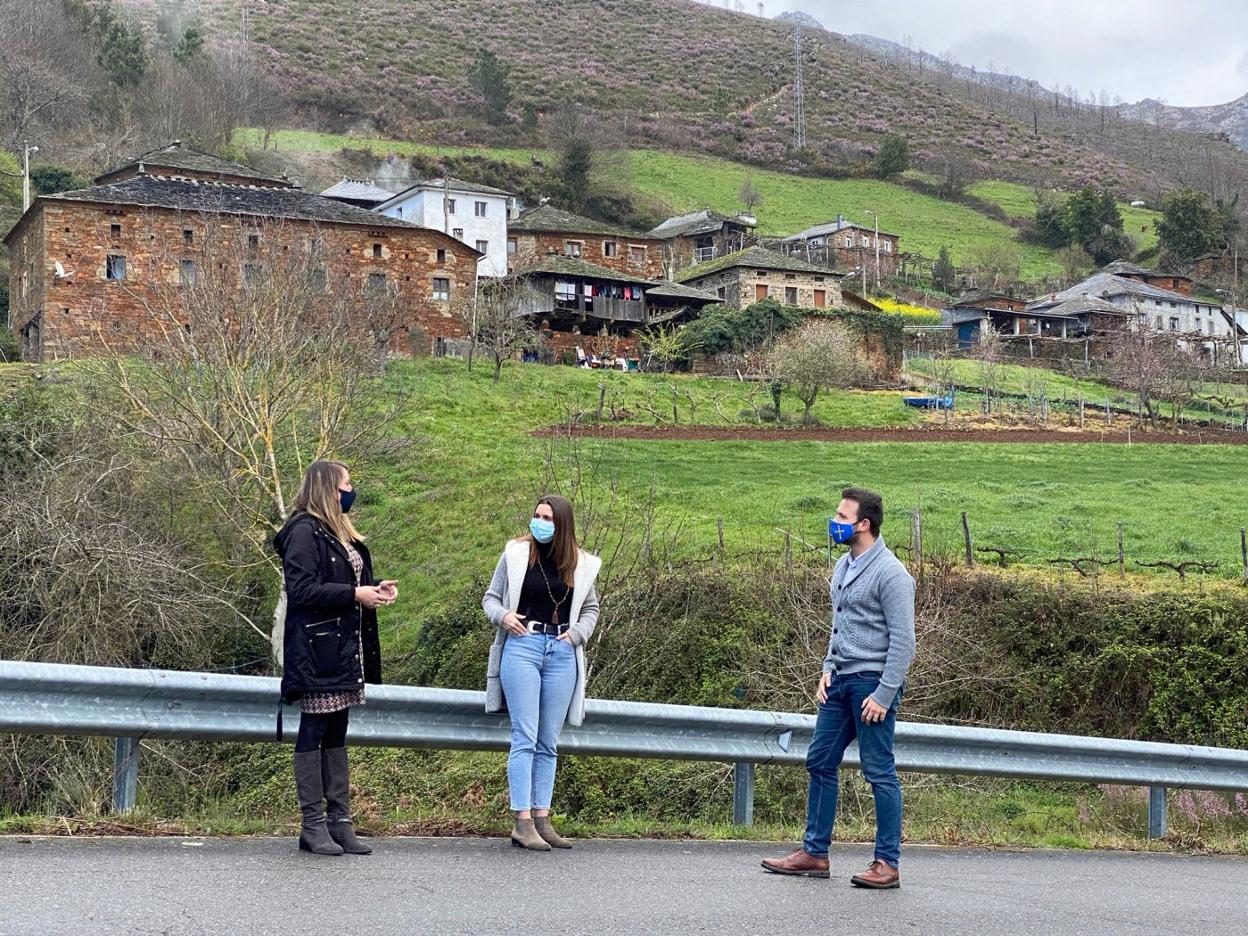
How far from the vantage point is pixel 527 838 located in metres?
7.84

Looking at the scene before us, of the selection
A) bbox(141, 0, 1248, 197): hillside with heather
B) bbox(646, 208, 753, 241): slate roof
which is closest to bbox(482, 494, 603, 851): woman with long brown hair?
bbox(646, 208, 753, 241): slate roof

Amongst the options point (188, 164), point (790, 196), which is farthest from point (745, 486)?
point (790, 196)

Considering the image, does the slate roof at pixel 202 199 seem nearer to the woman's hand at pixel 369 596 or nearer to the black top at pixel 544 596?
the black top at pixel 544 596

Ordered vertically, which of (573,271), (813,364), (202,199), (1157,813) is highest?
(202,199)

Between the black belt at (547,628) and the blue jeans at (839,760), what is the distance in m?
1.55

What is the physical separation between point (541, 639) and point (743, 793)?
6.77 feet

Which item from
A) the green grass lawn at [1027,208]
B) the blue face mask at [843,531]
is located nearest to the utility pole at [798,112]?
the green grass lawn at [1027,208]

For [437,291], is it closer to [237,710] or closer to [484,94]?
[237,710]

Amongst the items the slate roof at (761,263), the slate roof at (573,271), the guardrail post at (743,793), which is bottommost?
the guardrail post at (743,793)

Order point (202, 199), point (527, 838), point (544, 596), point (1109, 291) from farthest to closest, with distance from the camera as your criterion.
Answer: point (1109, 291)
point (202, 199)
point (544, 596)
point (527, 838)

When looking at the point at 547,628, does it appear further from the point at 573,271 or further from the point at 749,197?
the point at 749,197

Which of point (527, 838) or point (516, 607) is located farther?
point (516, 607)

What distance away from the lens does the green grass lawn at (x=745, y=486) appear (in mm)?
26984

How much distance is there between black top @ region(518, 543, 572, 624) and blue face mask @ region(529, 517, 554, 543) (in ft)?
0.25
